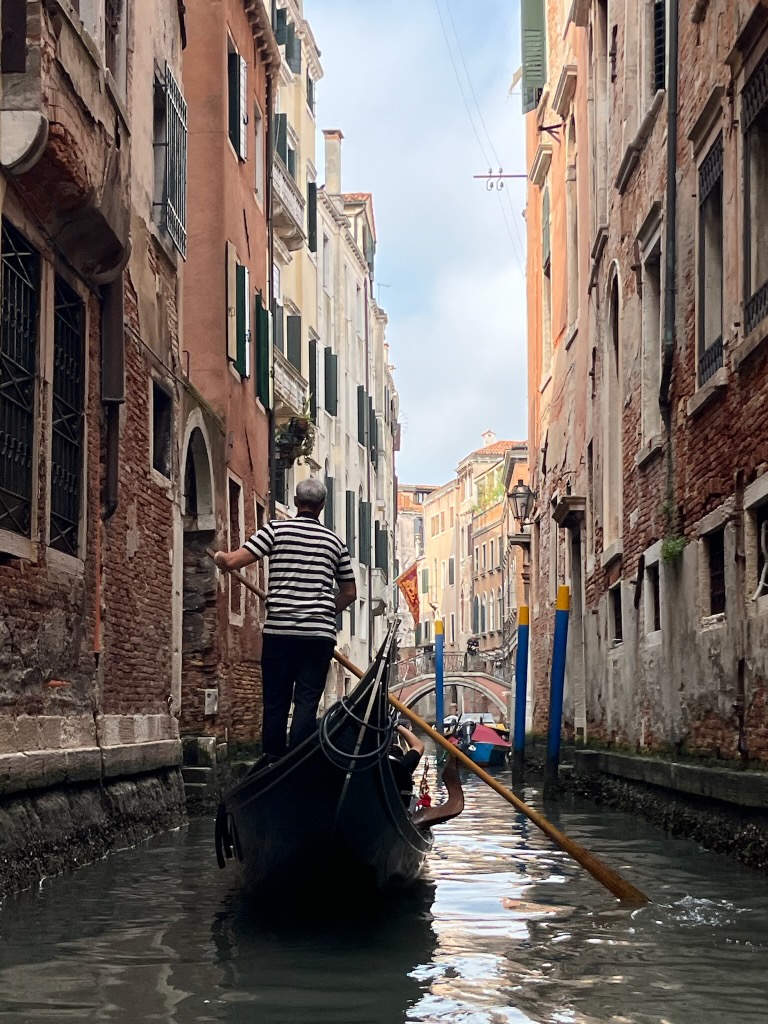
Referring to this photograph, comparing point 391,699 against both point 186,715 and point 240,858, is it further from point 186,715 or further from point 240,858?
point 186,715

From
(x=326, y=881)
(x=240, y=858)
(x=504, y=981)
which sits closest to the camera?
(x=504, y=981)

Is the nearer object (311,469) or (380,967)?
(380,967)

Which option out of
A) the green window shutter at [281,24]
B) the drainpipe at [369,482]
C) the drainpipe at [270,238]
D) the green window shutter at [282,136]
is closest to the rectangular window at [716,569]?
the drainpipe at [270,238]

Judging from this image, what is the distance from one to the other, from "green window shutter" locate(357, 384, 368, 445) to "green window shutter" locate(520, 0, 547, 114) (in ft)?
30.2

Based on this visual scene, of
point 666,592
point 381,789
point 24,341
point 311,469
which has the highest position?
point 311,469

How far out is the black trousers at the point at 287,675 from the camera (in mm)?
6465

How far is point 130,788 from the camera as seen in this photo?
9.32 metres

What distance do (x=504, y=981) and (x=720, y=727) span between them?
4049 mm

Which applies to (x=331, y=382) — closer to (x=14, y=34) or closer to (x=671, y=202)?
(x=671, y=202)

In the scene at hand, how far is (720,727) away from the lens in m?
8.59

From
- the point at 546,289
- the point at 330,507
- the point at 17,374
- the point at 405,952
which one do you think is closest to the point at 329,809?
the point at 405,952

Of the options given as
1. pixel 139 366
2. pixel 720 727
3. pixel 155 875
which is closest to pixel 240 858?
pixel 155 875

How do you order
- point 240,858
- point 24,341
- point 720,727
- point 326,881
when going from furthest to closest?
1. point 720,727
2. point 24,341
3. point 240,858
4. point 326,881

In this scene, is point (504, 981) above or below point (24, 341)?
below
